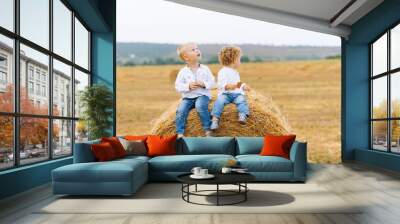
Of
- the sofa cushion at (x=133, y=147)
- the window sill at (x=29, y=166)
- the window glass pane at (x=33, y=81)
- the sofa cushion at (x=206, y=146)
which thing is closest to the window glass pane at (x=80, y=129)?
the window sill at (x=29, y=166)

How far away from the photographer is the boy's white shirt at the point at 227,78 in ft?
28.0

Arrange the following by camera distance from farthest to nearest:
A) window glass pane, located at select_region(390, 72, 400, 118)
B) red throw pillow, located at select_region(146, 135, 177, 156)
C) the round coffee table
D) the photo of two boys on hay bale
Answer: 1. the photo of two boys on hay bale
2. window glass pane, located at select_region(390, 72, 400, 118)
3. red throw pillow, located at select_region(146, 135, 177, 156)
4. the round coffee table

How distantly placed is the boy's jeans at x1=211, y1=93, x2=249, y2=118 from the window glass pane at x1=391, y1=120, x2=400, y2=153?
8.97 feet

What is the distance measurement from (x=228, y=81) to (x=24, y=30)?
14.4 ft

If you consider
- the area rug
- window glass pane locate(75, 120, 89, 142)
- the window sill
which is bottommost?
the area rug

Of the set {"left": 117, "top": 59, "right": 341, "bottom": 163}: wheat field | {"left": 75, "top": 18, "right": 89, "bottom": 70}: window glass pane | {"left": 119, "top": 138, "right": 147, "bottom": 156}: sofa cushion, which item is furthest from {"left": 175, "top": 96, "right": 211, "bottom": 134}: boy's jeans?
{"left": 75, "top": 18, "right": 89, "bottom": 70}: window glass pane

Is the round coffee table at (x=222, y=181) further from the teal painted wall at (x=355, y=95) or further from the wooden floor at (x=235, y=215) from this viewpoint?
the teal painted wall at (x=355, y=95)

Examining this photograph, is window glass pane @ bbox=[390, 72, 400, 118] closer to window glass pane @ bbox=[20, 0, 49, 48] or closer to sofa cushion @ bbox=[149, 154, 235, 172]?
sofa cushion @ bbox=[149, 154, 235, 172]

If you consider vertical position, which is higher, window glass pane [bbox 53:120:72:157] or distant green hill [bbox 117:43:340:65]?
distant green hill [bbox 117:43:340:65]

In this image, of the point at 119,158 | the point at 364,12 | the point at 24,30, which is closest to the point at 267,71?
the point at 364,12

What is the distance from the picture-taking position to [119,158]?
5.96 metres

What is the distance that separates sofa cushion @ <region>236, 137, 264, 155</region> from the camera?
668 cm

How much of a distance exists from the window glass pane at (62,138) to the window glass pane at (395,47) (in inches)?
235

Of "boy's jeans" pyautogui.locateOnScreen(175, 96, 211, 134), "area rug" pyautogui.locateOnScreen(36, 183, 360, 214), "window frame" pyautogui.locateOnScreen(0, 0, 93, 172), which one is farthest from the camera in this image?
"boy's jeans" pyautogui.locateOnScreen(175, 96, 211, 134)
